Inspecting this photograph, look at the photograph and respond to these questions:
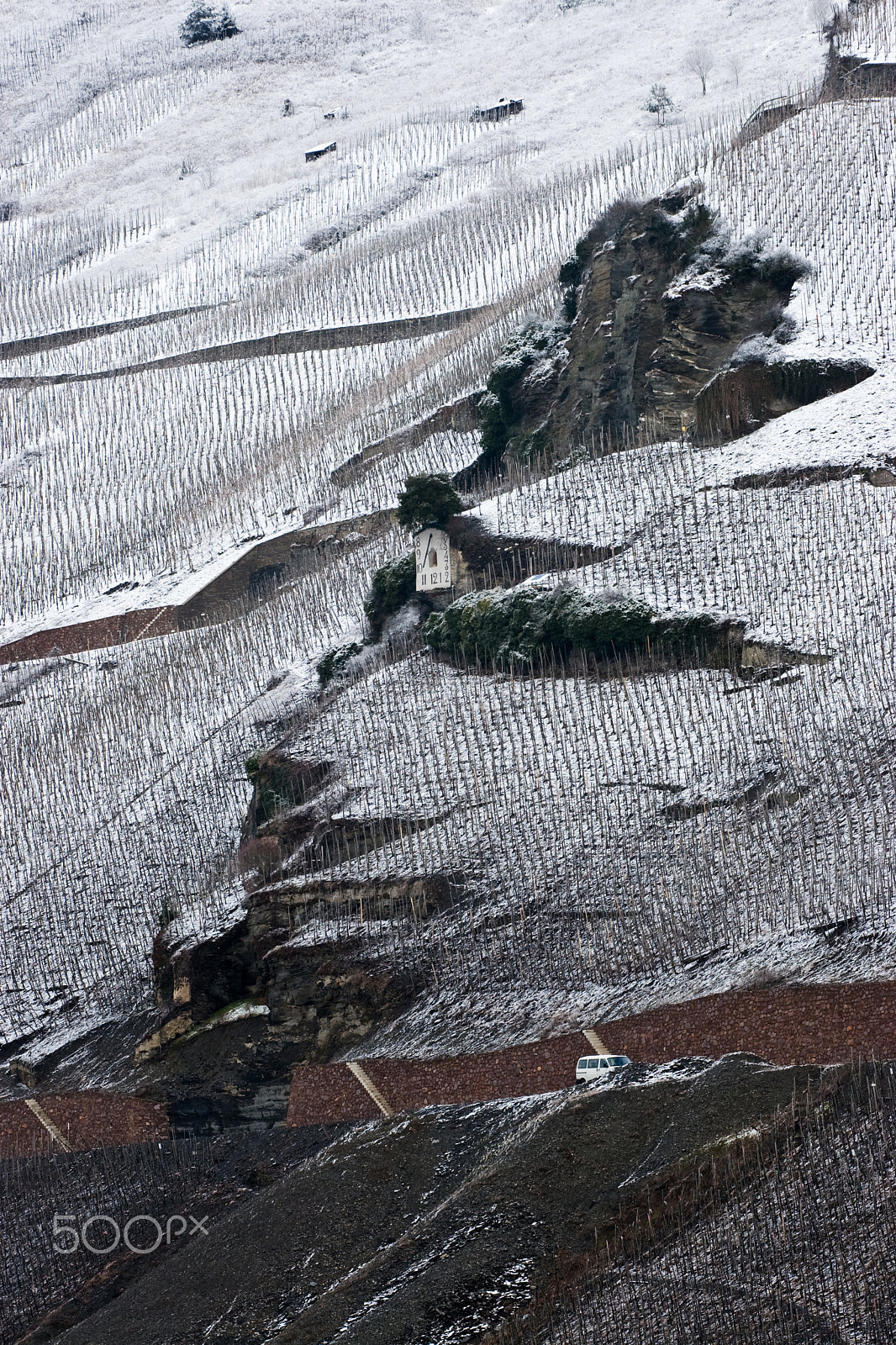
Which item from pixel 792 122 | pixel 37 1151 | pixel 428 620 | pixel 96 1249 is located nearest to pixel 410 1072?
pixel 96 1249

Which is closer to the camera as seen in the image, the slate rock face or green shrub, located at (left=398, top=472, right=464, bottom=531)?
green shrub, located at (left=398, top=472, right=464, bottom=531)

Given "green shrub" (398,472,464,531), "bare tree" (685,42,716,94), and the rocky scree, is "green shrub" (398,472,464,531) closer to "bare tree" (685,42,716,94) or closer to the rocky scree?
the rocky scree

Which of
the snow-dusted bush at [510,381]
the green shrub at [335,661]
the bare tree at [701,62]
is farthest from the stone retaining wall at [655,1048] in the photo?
the bare tree at [701,62]

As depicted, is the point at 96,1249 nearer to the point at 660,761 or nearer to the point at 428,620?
the point at 660,761

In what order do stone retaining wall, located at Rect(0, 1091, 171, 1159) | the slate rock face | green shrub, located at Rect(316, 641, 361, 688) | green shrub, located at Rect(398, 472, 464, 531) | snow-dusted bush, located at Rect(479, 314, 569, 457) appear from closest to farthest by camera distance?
stone retaining wall, located at Rect(0, 1091, 171, 1159), green shrub, located at Rect(316, 641, 361, 688), green shrub, located at Rect(398, 472, 464, 531), the slate rock face, snow-dusted bush, located at Rect(479, 314, 569, 457)

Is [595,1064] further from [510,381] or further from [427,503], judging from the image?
[510,381]

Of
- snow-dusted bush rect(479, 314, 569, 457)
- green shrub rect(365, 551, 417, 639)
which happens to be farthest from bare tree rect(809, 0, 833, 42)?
green shrub rect(365, 551, 417, 639)

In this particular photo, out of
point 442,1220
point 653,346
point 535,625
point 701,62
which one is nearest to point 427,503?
point 535,625
